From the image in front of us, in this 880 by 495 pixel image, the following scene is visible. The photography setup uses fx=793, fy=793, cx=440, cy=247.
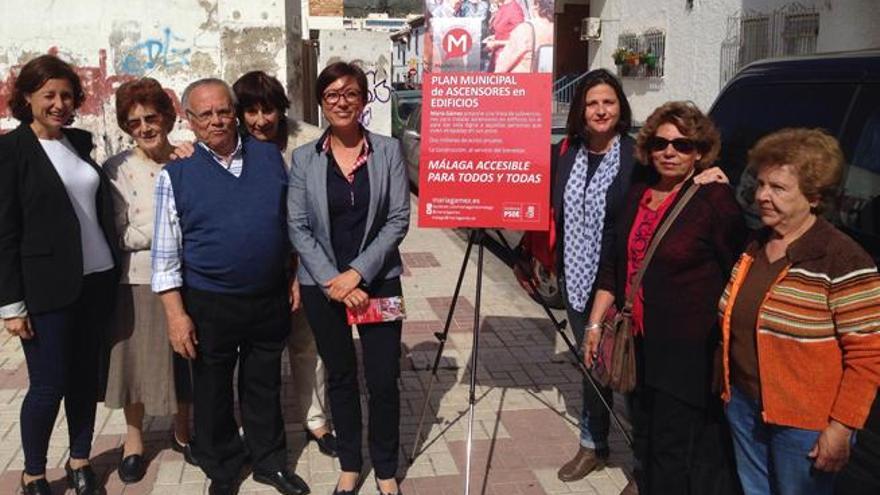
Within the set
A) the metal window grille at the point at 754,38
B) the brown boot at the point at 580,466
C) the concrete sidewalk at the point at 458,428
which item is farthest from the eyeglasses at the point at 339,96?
the metal window grille at the point at 754,38

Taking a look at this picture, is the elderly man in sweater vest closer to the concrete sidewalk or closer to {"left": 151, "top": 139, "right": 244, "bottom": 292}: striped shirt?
{"left": 151, "top": 139, "right": 244, "bottom": 292}: striped shirt

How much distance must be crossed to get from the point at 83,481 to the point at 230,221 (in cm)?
149

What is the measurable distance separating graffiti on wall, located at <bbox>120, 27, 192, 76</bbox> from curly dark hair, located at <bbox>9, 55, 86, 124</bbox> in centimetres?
400

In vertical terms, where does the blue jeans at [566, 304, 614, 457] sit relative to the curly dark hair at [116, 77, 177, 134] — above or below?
below

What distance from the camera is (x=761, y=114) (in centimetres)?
347

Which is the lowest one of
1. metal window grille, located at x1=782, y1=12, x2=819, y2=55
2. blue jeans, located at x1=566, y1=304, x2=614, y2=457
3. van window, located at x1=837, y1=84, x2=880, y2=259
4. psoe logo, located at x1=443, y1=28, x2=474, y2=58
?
blue jeans, located at x1=566, y1=304, x2=614, y2=457

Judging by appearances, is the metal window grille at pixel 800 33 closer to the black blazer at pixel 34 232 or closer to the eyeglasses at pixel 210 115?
the eyeglasses at pixel 210 115

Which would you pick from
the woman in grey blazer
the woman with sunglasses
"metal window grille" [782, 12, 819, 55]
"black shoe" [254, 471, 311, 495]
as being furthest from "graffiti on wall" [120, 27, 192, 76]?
"metal window grille" [782, 12, 819, 55]

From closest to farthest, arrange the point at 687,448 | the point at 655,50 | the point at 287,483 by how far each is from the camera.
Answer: the point at 687,448, the point at 287,483, the point at 655,50

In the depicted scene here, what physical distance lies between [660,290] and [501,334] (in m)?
3.30

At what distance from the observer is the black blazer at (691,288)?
2756 mm

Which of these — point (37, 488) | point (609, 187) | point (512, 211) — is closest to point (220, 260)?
point (512, 211)

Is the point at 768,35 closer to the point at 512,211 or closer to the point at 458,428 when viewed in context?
the point at 458,428

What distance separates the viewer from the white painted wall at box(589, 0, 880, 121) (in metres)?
9.62
